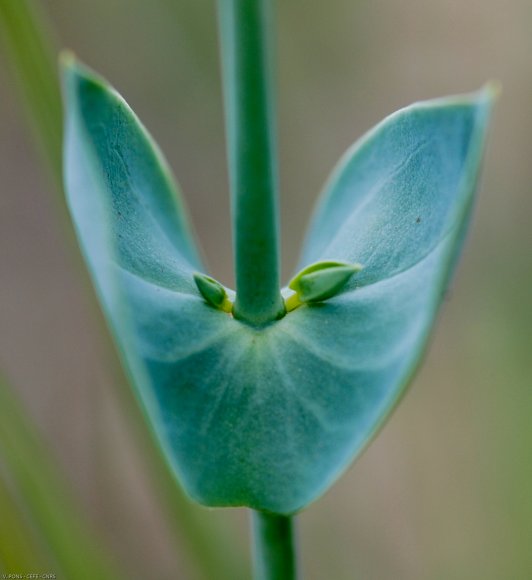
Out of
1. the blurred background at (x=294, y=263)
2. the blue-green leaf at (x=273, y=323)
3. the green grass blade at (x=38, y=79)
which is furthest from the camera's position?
the blurred background at (x=294, y=263)

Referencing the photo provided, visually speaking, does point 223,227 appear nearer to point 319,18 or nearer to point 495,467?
point 319,18

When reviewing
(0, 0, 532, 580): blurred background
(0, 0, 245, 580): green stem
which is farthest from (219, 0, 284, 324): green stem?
(0, 0, 532, 580): blurred background

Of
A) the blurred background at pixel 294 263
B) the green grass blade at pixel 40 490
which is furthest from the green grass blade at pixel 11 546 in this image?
the blurred background at pixel 294 263

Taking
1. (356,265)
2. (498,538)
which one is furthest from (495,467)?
(356,265)

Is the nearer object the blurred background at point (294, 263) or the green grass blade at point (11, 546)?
the green grass blade at point (11, 546)

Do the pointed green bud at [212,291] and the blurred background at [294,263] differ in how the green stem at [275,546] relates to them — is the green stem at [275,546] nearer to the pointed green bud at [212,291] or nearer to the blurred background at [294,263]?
the pointed green bud at [212,291]

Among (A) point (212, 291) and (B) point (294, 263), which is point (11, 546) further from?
(B) point (294, 263)

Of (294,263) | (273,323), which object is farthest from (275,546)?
(294,263)
